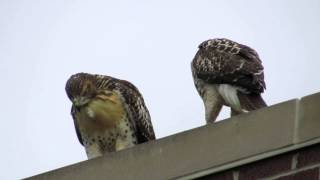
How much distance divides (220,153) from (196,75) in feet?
16.9

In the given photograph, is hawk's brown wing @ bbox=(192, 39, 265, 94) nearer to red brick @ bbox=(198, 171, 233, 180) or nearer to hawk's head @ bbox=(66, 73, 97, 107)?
hawk's head @ bbox=(66, 73, 97, 107)

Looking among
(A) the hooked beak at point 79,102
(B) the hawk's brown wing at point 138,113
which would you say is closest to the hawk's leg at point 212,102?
(B) the hawk's brown wing at point 138,113

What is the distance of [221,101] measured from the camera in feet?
35.3

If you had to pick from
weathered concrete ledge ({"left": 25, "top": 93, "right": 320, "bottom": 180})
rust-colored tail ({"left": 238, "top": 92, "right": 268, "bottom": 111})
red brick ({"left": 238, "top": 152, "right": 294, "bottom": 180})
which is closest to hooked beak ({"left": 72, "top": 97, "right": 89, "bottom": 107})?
rust-colored tail ({"left": 238, "top": 92, "right": 268, "bottom": 111})

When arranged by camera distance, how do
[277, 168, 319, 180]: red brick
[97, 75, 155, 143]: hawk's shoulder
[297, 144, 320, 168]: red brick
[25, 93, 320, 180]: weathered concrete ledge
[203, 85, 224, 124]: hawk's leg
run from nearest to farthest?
[277, 168, 319, 180]: red brick, [297, 144, 320, 168]: red brick, [25, 93, 320, 180]: weathered concrete ledge, [97, 75, 155, 143]: hawk's shoulder, [203, 85, 224, 124]: hawk's leg

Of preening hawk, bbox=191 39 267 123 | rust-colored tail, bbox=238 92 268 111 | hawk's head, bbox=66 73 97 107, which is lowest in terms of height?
rust-colored tail, bbox=238 92 268 111

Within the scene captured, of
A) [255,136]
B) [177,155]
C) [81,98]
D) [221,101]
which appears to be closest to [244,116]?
[255,136]

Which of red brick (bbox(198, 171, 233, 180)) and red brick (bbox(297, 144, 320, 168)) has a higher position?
red brick (bbox(297, 144, 320, 168))

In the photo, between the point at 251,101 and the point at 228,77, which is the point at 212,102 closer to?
the point at 228,77

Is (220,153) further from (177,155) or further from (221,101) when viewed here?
(221,101)

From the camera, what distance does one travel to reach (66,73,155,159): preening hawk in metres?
9.64

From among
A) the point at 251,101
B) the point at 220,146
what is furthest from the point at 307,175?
the point at 251,101

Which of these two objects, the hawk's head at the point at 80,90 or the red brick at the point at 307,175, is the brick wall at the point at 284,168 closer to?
the red brick at the point at 307,175

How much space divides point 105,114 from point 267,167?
13.8 ft
